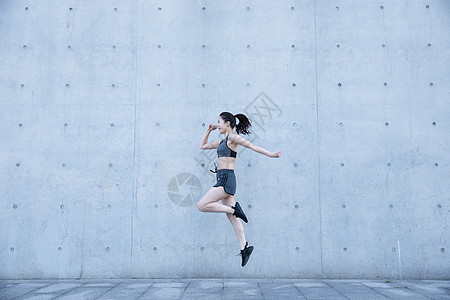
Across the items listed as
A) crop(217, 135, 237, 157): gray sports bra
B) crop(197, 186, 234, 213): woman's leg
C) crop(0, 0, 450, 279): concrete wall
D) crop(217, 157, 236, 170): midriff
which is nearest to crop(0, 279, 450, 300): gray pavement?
crop(0, 0, 450, 279): concrete wall

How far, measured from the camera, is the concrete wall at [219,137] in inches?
165

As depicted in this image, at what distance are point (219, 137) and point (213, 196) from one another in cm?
101

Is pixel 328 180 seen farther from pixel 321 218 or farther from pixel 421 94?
pixel 421 94

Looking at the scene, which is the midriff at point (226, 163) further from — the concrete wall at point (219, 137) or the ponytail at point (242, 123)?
the concrete wall at point (219, 137)

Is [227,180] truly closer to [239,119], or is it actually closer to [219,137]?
[239,119]

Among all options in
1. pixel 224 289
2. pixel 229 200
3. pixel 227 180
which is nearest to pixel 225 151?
pixel 227 180

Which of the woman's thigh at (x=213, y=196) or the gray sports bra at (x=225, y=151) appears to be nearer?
the woman's thigh at (x=213, y=196)

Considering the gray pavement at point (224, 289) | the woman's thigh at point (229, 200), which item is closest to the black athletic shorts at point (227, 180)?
the woman's thigh at point (229, 200)

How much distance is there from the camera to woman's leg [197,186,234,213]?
3.53m

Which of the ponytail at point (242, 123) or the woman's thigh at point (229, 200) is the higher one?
the ponytail at point (242, 123)

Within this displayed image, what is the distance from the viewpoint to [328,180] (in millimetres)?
4301

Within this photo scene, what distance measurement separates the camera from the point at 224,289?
355 cm

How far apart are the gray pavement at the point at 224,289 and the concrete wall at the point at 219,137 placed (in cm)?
20

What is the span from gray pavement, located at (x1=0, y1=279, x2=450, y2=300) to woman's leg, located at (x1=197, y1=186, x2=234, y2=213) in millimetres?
820
